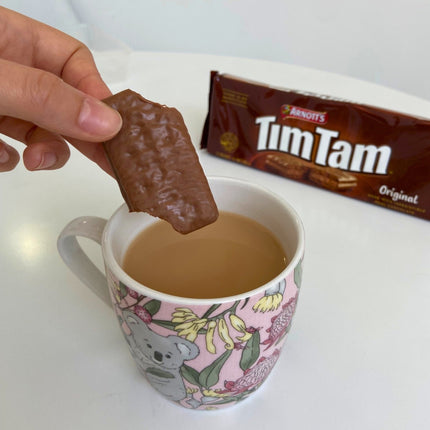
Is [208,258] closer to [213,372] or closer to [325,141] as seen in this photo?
[213,372]

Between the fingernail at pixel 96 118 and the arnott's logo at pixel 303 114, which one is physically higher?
the fingernail at pixel 96 118

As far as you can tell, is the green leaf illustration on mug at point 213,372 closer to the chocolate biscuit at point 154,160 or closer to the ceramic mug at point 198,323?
the ceramic mug at point 198,323

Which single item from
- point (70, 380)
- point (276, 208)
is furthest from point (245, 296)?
point (70, 380)

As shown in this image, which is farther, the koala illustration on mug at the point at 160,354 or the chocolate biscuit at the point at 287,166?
the chocolate biscuit at the point at 287,166

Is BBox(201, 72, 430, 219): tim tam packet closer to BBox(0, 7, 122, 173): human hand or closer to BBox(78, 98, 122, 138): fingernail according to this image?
BBox(0, 7, 122, 173): human hand

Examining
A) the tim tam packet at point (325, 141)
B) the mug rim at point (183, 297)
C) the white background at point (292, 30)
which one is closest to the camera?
the mug rim at point (183, 297)

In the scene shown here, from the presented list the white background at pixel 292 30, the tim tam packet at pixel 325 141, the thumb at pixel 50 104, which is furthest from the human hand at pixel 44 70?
the white background at pixel 292 30

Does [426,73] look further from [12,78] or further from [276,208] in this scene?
[12,78]
